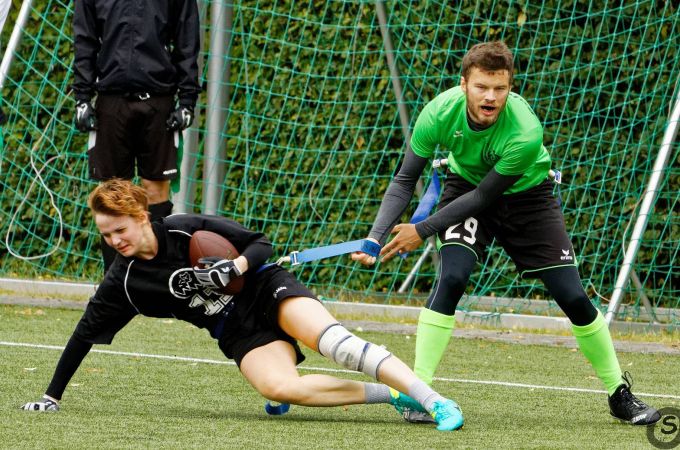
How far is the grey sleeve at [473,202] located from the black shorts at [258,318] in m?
0.55

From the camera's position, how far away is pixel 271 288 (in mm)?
5164

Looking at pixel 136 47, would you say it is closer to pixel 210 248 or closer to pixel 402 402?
pixel 210 248

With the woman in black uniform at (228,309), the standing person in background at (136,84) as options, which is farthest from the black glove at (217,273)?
the standing person in background at (136,84)

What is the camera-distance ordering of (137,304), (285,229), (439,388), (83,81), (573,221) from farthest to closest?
1. (285,229)
2. (573,221)
3. (83,81)
4. (439,388)
5. (137,304)

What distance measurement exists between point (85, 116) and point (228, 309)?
247 cm

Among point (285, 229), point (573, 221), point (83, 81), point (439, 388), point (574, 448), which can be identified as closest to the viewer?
point (574, 448)

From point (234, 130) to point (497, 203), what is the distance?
479 centimetres

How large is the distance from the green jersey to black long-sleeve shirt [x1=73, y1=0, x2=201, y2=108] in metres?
2.43

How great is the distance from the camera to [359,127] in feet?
30.6

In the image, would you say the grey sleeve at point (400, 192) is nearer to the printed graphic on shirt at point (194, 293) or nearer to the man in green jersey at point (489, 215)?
the man in green jersey at point (489, 215)

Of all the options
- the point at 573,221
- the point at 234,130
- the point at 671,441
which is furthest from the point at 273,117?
the point at 671,441

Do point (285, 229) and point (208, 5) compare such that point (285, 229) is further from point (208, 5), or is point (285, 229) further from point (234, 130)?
point (208, 5)

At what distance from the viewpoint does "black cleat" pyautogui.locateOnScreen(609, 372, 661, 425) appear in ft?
16.4
